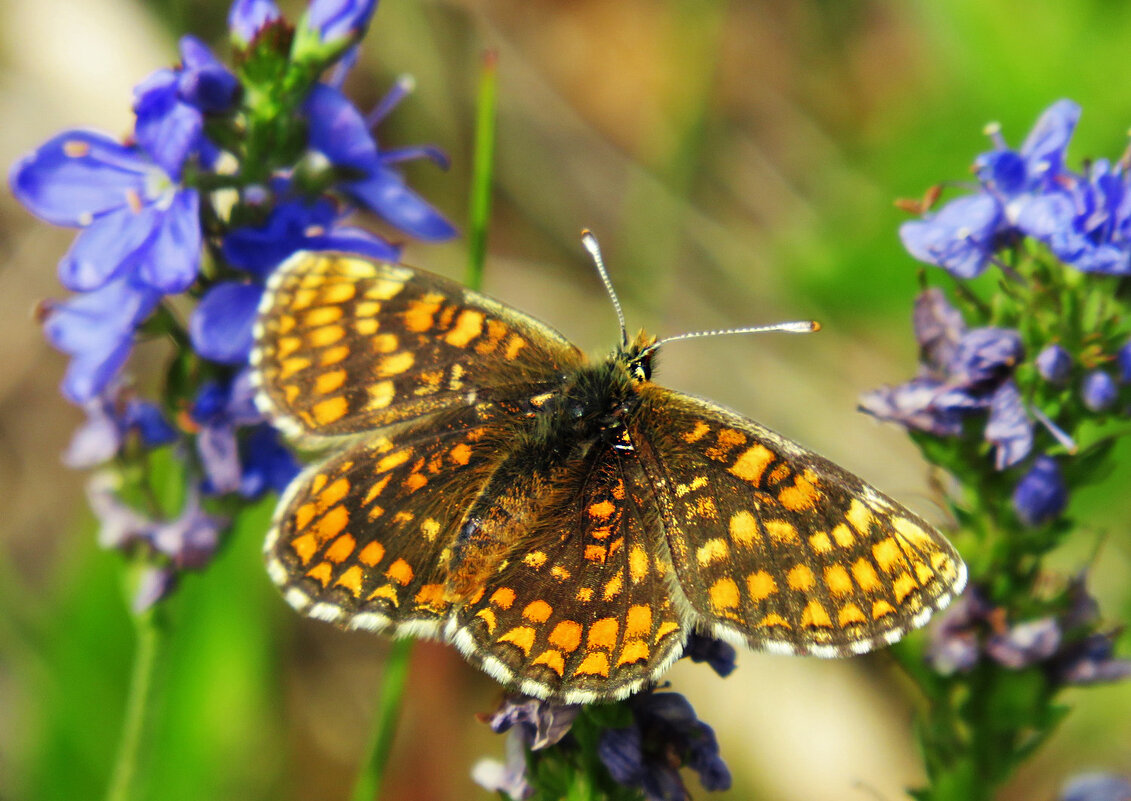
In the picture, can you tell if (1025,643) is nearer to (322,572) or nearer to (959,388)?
(959,388)

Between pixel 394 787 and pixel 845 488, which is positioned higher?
pixel 845 488

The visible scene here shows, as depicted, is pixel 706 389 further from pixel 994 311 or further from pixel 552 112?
pixel 994 311

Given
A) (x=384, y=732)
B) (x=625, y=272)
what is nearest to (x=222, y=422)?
(x=384, y=732)

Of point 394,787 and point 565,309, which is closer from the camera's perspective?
point 394,787

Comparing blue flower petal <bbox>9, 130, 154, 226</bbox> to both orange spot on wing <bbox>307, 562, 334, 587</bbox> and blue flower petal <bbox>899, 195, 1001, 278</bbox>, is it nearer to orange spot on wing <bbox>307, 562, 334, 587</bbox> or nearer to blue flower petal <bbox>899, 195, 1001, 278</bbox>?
orange spot on wing <bbox>307, 562, 334, 587</bbox>

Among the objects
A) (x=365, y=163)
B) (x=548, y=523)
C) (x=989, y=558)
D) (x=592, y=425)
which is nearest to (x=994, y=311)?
(x=989, y=558)

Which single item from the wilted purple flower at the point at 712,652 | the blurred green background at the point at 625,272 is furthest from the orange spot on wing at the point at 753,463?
the blurred green background at the point at 625,272

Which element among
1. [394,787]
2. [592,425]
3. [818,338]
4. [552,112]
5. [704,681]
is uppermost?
[552,112]
